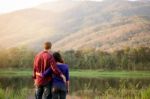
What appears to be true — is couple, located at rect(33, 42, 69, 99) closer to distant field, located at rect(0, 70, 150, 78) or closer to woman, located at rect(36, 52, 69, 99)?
woman, located at rect(36, 52, 69, 99)

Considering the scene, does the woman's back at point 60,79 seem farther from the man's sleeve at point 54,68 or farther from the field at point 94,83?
the field at point 94,83

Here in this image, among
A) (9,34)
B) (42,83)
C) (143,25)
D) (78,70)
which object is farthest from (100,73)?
(42,83)

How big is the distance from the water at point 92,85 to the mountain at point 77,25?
1.10 meters

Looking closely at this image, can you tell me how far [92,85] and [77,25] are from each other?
250 centimetres

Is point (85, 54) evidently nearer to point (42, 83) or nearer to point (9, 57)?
point (9, 57)

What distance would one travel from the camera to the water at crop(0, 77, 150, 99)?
9773 millimetres

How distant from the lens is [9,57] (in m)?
12.6

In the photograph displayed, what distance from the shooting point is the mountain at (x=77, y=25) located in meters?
12.6

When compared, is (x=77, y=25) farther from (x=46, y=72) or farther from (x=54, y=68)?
(x=54, y=68)

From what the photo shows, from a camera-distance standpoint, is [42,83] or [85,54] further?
[85,54]

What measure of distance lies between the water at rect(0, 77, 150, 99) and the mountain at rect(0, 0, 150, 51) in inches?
43.2

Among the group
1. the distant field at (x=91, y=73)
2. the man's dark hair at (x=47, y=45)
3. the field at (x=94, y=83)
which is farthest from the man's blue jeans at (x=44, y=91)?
the distant field at (x=91, y=73)

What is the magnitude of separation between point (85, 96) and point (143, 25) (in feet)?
11.1

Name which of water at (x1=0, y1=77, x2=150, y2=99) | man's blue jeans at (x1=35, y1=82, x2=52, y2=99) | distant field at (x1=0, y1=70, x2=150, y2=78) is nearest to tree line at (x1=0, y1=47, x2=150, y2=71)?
distant field at (x1=0, y1=70, x2=150, y2=78)
